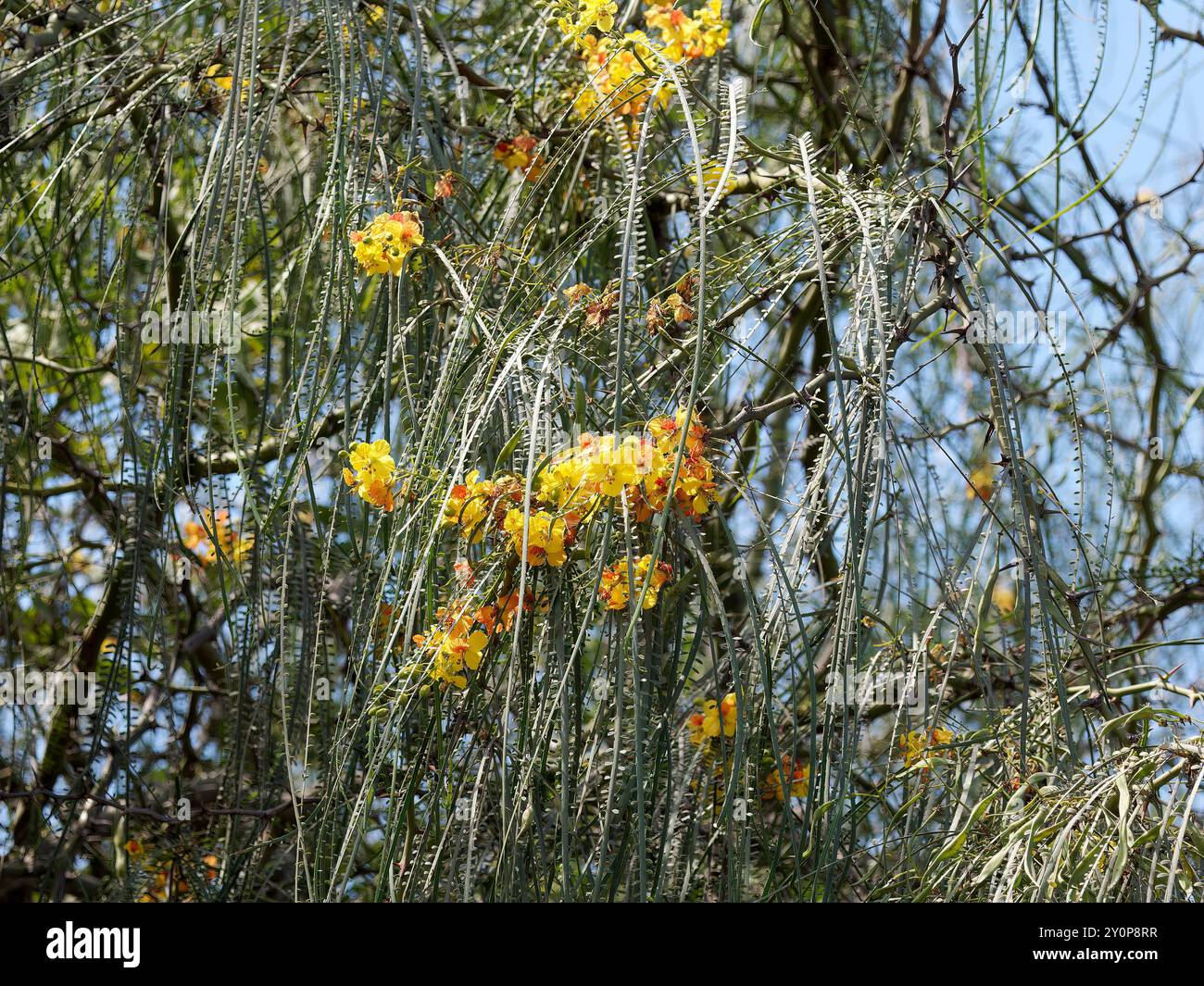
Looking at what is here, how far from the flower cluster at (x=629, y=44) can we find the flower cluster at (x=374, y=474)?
16.9 inches

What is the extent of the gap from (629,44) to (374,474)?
61cm

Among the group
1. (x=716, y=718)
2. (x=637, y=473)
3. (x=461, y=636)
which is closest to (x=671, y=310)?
(x=637, y=473)

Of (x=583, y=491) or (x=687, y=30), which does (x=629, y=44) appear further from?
(x=583, y=491)

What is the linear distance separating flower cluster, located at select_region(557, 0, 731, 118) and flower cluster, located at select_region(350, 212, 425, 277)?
0.79 feet

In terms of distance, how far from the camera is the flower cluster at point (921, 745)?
114 cm

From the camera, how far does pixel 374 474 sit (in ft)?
3.67

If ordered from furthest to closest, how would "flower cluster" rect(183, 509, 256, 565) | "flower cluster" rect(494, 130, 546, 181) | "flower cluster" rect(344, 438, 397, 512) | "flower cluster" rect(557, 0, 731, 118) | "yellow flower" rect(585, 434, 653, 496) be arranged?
"flower cluster" rect(183, 509, 256, 565)
"flower cluster" rect(494, 130, 546, 181)
"flower cluster" rect(557, 0, 731, 118)
"flower cluster" rect(344, 438, 397, 512)
"yellow flower" rect(585, 434, 653, 496)

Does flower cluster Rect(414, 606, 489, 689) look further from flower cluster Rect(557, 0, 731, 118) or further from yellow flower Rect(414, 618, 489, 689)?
flower cluster Rect(557, 0, 731, 118)

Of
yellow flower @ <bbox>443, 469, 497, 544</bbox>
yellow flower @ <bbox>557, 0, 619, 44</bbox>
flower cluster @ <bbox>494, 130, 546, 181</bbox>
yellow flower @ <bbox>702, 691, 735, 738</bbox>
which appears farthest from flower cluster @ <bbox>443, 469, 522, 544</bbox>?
flower cluster @ <bbox>494, 130, 546, 181</bbox>

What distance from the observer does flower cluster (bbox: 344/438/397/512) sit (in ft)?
3.65

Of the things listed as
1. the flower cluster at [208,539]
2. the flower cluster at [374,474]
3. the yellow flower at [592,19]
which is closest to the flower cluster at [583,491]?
the flower cluster at [374,474]

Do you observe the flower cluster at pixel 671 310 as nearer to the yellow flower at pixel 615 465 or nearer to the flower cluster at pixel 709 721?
the yellow flower at pixel 615 465
